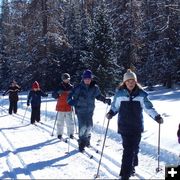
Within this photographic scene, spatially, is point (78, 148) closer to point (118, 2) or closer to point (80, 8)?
point (118, 2)

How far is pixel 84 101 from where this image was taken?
10.4 m

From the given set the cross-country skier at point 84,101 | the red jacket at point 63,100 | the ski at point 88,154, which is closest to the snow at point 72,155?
the ski at point 88,154

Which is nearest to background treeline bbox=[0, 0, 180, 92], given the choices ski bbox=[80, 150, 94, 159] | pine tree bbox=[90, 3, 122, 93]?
pine tree bbox=[90, 3, 122, 93]

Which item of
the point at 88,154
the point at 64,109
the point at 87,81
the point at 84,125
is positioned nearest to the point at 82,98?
the point at 87,81

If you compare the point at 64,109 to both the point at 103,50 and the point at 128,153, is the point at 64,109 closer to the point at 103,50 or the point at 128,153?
the point at 128,153

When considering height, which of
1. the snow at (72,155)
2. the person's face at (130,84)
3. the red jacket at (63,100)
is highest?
the person's face at (130,84)

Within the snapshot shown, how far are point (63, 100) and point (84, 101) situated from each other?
2.06 metres

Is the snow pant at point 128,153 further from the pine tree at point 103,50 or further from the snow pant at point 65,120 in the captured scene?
the pine tree at point 103,50

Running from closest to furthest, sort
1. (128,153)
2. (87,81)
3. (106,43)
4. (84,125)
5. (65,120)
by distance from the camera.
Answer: (128,153)
(87,81)
(84,125)
(65,120)
(106,43)

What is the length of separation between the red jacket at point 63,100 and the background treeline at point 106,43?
53.4ft

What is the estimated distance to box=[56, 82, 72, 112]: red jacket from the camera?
1225 cm

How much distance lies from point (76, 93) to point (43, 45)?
996 inches

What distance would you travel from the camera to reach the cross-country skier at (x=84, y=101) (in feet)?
33.9

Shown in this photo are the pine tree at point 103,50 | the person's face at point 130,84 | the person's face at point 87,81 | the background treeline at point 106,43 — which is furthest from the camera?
the background treeline at point 106,43
